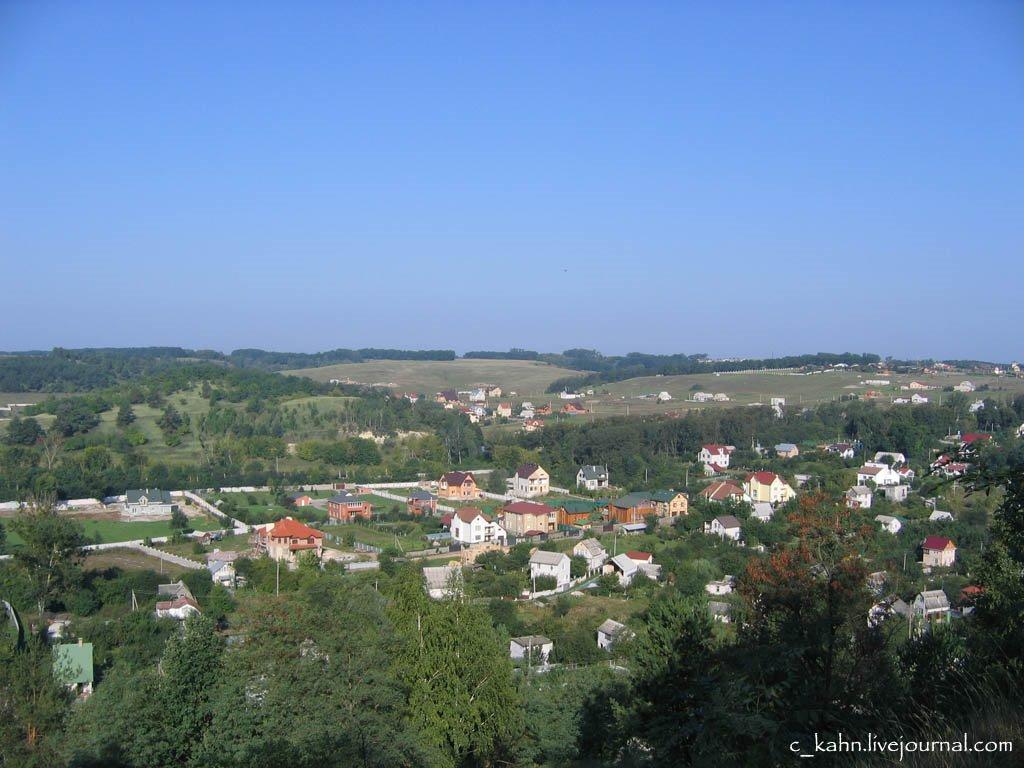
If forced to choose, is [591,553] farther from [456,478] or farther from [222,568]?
[456,478]

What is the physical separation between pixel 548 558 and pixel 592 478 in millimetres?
12697

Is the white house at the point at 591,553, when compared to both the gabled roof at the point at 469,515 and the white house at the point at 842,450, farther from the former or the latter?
the white house at the point at 842,450

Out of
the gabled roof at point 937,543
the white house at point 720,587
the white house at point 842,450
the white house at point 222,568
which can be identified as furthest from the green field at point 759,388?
the white house at point 222,568

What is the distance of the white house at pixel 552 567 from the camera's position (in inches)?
722

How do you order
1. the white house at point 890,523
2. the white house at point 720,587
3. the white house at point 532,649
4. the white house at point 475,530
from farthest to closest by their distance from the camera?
the white house at point 475,530, the white house at point 890,523, the white house at point 720,587, the white house at point 532,649

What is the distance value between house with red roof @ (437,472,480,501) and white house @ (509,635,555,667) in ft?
51.1

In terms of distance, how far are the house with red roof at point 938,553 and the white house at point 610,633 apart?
7966 millimetres

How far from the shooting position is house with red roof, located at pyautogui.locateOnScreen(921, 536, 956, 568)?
1817cm

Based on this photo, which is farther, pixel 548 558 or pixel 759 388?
pixel 759 388

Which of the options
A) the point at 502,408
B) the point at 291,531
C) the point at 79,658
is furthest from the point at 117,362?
the point at 79,658

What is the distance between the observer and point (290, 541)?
20141mm

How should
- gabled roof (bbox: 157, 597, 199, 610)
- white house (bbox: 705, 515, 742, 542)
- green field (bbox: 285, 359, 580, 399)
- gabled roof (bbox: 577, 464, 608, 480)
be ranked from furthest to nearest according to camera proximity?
green field (bbox: 285, 359, 580, 399), gabled roof (bbox: 577, 464, 608, 480), white house (bbox: 705, 515, 742, 542), gabled roof (bbox: 157, 597, 199, 610)

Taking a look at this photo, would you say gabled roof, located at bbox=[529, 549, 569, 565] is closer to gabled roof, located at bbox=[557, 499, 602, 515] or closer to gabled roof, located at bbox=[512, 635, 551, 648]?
gabled roof, located at bbox=[512, 635, 551, 648]

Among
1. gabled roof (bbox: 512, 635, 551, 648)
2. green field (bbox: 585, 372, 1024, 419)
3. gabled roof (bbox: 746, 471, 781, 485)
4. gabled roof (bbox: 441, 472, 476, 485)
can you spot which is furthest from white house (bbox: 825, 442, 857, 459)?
gabled roof (bbox: 512, 635, 551, 648)
